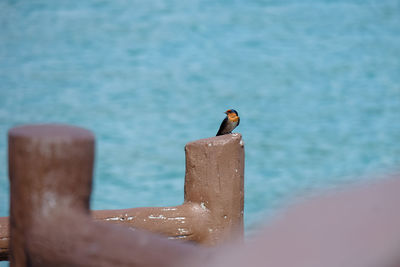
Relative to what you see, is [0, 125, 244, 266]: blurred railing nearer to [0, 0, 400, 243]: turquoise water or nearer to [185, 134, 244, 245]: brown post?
[185, 134, 244, 245]: brown post

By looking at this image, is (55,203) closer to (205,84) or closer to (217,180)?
(217,180)

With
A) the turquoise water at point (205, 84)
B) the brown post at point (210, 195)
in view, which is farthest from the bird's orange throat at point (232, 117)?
the turquoise water at point (205, 84)

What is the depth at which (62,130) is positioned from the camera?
1008 mm

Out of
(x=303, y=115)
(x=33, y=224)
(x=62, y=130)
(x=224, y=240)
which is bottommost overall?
(x=303, y=115)

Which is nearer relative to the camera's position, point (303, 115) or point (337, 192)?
point (337, 192)

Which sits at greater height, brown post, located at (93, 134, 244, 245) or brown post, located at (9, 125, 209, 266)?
brown post, located at (9, 125, 209, 266)

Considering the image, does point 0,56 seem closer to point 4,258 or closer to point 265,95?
point 265,95

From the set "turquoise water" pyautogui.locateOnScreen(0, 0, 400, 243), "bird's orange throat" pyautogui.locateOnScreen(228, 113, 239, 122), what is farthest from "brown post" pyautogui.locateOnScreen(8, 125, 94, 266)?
"turquoise water" pyautogui.locateOnScreen(0, 0, 400, 243)

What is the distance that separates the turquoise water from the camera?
7.41 m

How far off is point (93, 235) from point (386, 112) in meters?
8.61

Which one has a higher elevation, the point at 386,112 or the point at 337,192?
the point at 337,192

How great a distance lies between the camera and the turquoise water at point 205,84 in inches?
292

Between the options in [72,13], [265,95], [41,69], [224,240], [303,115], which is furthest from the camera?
[72,13]

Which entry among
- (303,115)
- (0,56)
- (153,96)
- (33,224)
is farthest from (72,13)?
(33,224)
